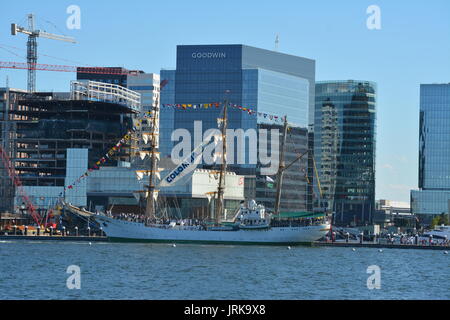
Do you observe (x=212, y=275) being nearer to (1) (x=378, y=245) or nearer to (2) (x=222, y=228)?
(2) (x=222, y=228)

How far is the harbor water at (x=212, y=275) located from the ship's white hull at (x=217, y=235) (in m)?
27.1

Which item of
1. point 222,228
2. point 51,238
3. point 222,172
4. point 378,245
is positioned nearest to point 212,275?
point 222,228

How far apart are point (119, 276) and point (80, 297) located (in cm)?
1853

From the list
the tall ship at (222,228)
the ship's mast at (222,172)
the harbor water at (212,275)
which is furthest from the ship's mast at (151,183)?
the harbor water at (212,275)

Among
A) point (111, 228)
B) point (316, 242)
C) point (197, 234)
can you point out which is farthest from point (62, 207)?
point (316, 242)

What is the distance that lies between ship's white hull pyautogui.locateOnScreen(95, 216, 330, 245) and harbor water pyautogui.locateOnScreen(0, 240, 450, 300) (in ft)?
89.0

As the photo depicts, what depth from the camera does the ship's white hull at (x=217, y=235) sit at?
548 feet

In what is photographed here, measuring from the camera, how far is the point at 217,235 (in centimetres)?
16725

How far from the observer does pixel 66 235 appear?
605ft

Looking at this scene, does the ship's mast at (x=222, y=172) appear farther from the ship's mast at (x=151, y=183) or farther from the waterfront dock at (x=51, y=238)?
the waterfront dock at (x=51, y=238)
